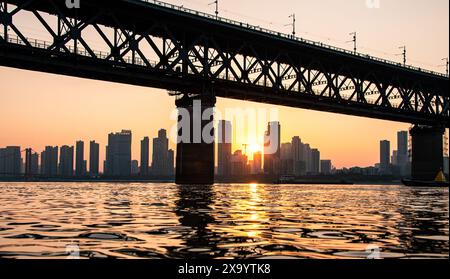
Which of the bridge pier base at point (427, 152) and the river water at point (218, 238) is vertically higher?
the bridge pier base at point (427, 152)

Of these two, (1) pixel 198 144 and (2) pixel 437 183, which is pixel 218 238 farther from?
(2) pixel 437 183

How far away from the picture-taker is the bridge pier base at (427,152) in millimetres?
135875

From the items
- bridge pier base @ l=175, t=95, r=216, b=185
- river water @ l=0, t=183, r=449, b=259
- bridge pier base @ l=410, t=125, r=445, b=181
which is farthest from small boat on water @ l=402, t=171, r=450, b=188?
river water @ l=0, t=183, r=449, b=259

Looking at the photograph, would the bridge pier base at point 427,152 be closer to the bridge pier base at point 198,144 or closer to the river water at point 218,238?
the bridge pier base at point 198,144

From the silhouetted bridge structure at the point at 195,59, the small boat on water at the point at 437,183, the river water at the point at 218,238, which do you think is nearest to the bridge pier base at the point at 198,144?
the silhouetted bridge structure at the point at 195,59

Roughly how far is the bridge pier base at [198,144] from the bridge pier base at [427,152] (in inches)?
2766

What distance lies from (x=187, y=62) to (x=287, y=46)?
20177mm

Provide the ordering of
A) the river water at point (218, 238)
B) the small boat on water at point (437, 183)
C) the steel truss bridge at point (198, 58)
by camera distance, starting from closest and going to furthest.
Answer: the river water at point (218, 238) → the steel truss bridge at point (198, 58) → the small boat on water at point (437, 183)

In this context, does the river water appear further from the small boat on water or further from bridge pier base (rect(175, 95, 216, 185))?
the small boat on water

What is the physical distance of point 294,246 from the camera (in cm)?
1542

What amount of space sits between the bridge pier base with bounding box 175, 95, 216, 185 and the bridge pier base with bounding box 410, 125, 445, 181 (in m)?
70.2

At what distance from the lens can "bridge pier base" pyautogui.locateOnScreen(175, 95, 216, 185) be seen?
85562 mm
